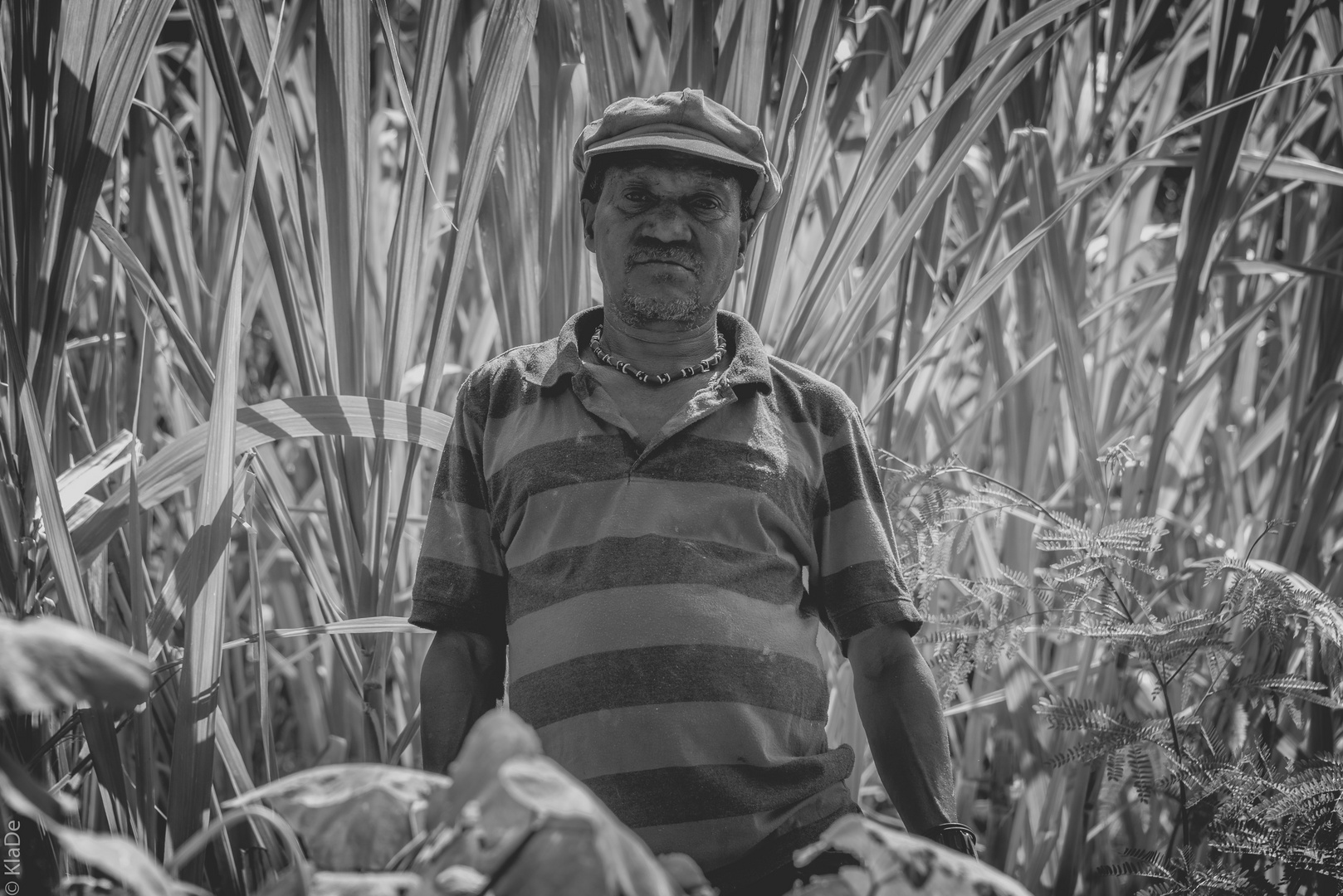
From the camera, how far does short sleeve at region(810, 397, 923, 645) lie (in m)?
1.03

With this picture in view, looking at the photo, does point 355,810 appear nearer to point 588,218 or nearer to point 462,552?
point 462,552

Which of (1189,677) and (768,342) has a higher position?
(768,342)

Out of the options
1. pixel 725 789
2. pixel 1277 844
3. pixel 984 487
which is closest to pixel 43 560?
pixel 725 789

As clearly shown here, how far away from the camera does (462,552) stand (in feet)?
3.43

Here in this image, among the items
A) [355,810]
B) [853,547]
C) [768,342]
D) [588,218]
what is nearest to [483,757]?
[355,810]

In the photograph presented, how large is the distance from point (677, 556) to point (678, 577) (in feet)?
0.06

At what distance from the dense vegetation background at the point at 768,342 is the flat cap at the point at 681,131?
11 cm

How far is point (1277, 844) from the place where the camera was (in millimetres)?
1027

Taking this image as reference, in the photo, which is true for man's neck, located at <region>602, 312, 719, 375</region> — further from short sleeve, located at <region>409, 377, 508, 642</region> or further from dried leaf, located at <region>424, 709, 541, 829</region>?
dried leaf, located at <region>424, 709, 541, 829</region>

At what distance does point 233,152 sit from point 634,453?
1244mm

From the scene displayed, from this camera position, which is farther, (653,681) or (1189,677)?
(1189,677)

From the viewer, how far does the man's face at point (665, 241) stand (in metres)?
1.07

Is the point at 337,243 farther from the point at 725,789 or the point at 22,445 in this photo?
the point at 725,789

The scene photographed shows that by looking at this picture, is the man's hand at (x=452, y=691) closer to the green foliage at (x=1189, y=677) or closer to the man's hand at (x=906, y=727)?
the man's hand at (x=906, y=727)
